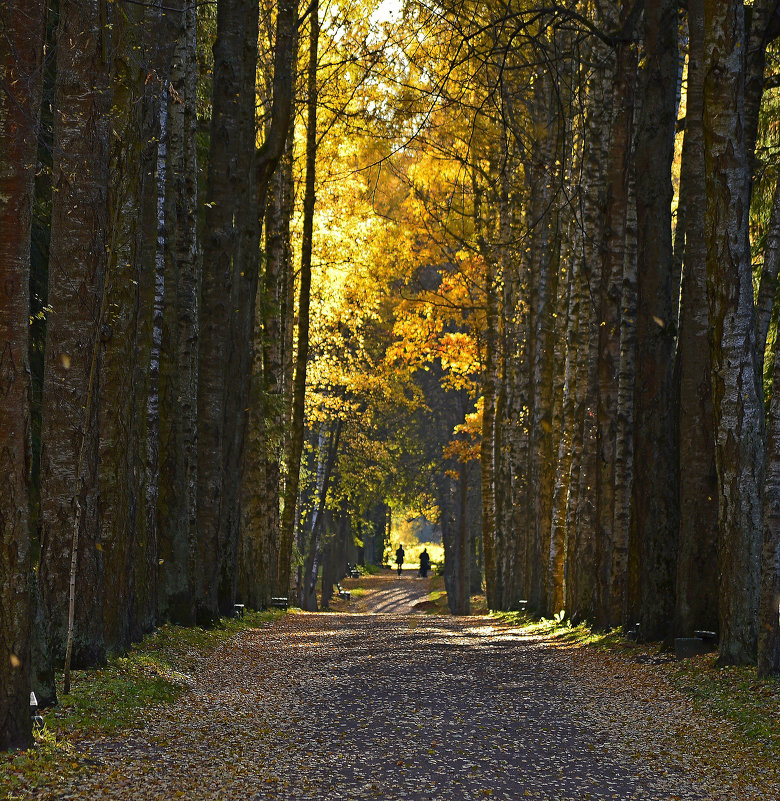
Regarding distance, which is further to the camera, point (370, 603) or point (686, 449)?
point (370, 603)

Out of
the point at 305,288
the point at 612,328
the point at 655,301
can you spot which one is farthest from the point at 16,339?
the point at 305,288

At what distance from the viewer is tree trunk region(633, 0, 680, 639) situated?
1257 centimetres

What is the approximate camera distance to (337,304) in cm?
2695

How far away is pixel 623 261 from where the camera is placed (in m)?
15.4

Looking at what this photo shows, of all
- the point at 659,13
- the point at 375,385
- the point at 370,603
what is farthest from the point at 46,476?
the point at 370,603

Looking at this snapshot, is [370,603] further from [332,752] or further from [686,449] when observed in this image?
[332,752]

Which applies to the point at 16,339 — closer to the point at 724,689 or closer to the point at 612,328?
the point at 724,689

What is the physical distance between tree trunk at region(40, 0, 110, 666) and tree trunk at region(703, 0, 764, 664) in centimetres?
592

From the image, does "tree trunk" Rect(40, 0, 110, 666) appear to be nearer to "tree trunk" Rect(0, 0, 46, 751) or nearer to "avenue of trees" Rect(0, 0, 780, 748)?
"avenue of trees" Rect(0, 0, 780, 748)

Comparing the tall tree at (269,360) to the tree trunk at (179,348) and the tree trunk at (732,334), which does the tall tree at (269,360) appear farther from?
the tree trunk at (732,334)

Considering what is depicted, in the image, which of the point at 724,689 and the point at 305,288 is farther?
the point at 305,288

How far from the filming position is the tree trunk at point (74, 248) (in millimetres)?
8109

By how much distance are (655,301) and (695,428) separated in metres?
2.20

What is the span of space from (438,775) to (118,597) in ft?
15.1
